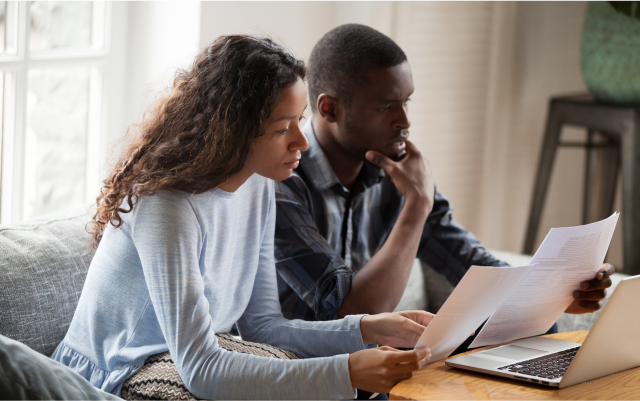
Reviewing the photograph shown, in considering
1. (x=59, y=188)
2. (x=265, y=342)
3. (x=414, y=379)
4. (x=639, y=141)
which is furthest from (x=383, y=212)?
(x=639, y=141)

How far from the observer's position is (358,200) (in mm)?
1608

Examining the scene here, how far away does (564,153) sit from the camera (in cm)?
307

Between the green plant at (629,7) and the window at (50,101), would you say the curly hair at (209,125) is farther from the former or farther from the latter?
the green plant at (629,7)

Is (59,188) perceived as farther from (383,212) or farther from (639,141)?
(639,141)

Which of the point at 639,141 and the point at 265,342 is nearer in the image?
the point at 265,342

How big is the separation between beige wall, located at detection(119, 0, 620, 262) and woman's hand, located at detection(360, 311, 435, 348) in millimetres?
1259

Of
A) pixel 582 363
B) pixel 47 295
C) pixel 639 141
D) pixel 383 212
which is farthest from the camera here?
pixel 639 141

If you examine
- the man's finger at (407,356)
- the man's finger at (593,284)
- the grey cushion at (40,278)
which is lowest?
the grey cushion at (40,278)

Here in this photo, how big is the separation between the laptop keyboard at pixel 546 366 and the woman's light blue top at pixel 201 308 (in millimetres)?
249

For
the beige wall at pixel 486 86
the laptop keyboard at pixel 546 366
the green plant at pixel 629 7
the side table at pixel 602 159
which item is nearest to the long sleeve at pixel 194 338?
the laptop keyboard at pixel 546 366

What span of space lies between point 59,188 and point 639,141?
2.02 metres

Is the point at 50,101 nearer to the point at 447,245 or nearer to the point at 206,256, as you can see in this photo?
the point at 206,256

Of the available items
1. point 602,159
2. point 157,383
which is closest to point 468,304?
point 157,383

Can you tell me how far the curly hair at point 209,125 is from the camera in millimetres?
1115
